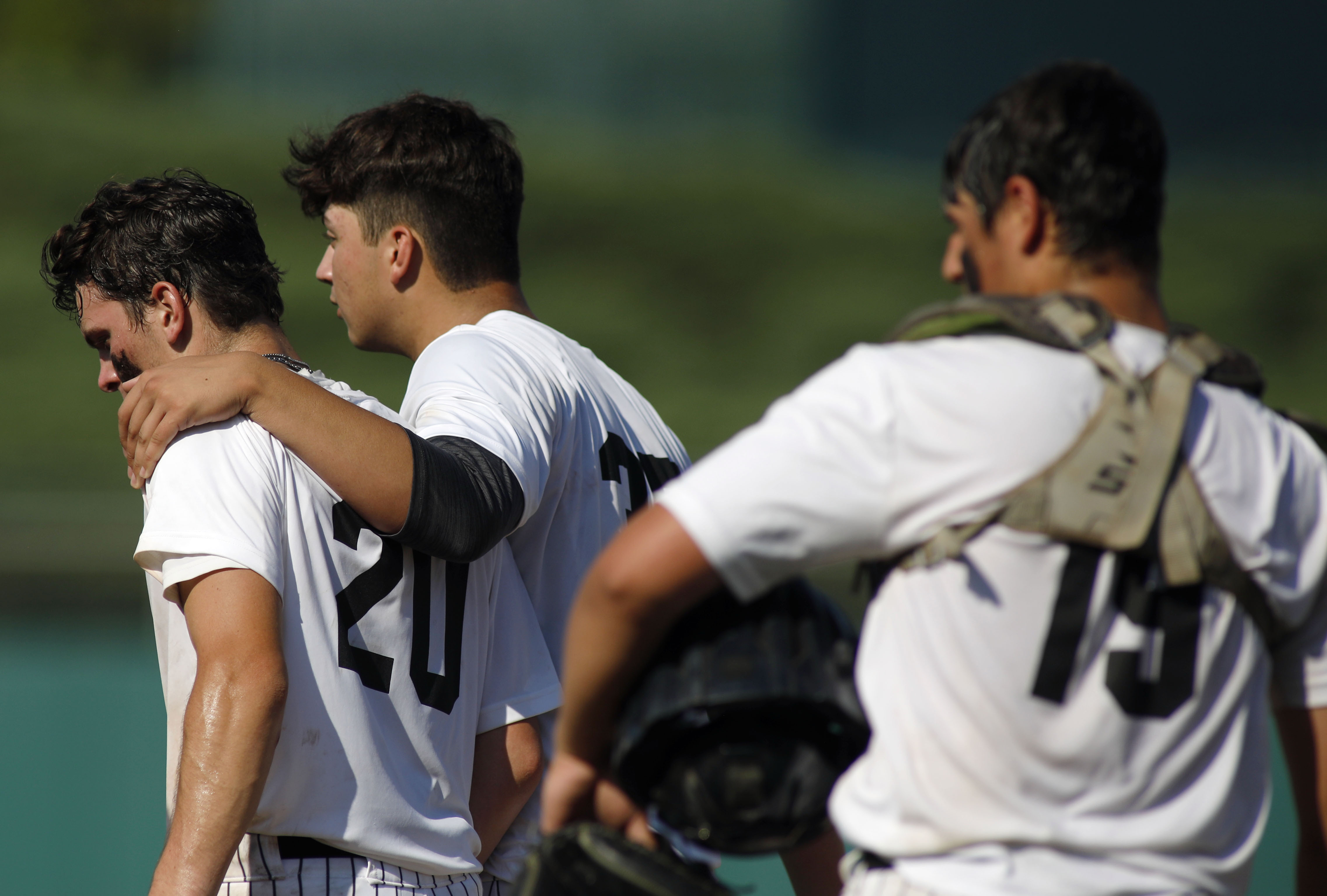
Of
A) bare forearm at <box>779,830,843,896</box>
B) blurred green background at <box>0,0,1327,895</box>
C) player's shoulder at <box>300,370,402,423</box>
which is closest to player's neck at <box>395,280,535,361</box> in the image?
player's shoulder at <box>300,370,402,423</box>

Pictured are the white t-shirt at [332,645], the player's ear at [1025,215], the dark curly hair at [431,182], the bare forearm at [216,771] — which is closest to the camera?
the player's ear at [1025,215]

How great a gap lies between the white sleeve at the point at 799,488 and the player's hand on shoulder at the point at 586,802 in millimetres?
291

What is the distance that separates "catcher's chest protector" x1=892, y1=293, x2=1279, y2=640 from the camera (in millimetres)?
1104

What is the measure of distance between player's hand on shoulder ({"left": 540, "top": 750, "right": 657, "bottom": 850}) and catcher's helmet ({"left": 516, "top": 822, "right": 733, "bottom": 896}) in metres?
0.02

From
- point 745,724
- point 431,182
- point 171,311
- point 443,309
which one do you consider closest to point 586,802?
point 745,724

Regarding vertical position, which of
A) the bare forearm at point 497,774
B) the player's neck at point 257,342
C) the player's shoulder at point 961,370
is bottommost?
the bare forearm at point 497,774

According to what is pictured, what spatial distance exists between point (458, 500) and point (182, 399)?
41cm

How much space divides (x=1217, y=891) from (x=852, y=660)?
41 centimetres

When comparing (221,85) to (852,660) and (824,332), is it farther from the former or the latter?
(852,660)

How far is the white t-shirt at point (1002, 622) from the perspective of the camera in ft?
3.63

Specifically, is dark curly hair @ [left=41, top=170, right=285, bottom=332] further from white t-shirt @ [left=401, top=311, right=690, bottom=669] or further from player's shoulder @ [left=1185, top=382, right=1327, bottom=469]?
player's shoulder @ [left=1185, top=382, right=1327, bottom=469]

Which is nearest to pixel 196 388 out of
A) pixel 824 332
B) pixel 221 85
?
pixel 824 332

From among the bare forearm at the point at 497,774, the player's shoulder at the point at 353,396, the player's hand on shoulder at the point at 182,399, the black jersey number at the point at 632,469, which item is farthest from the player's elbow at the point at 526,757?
the player's hand on shoulder at the point at 182,399

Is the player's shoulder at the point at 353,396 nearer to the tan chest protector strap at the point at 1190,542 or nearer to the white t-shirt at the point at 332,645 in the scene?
the white t-shirt at the point at 332,645
